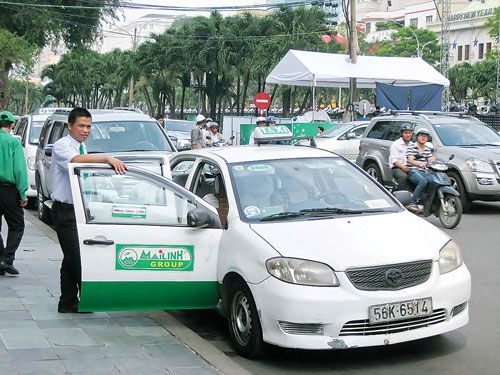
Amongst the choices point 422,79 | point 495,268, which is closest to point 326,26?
point 422,79

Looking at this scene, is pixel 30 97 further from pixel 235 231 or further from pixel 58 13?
pixel 235 231

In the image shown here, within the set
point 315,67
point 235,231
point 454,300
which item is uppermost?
point 315,67

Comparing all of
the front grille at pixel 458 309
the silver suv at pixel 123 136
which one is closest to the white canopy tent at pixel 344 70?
the silver suv at pixel 123 136

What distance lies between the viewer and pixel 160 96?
79312 mm

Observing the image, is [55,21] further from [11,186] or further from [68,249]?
[68,249]

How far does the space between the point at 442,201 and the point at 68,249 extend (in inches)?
292

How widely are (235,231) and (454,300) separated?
68.3 inches

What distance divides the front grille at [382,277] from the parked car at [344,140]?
15.4 m

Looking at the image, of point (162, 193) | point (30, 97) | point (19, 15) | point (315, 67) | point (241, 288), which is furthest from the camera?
point (30, 97)

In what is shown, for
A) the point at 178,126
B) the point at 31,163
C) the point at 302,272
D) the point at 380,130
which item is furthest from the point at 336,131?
the point at 302,272

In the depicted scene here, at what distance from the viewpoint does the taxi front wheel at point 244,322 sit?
18.9ft

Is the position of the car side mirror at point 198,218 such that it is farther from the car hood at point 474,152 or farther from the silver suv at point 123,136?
the car hood at point 474,152

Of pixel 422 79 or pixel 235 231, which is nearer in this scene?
pixel 235 231

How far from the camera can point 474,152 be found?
46.7 ft
